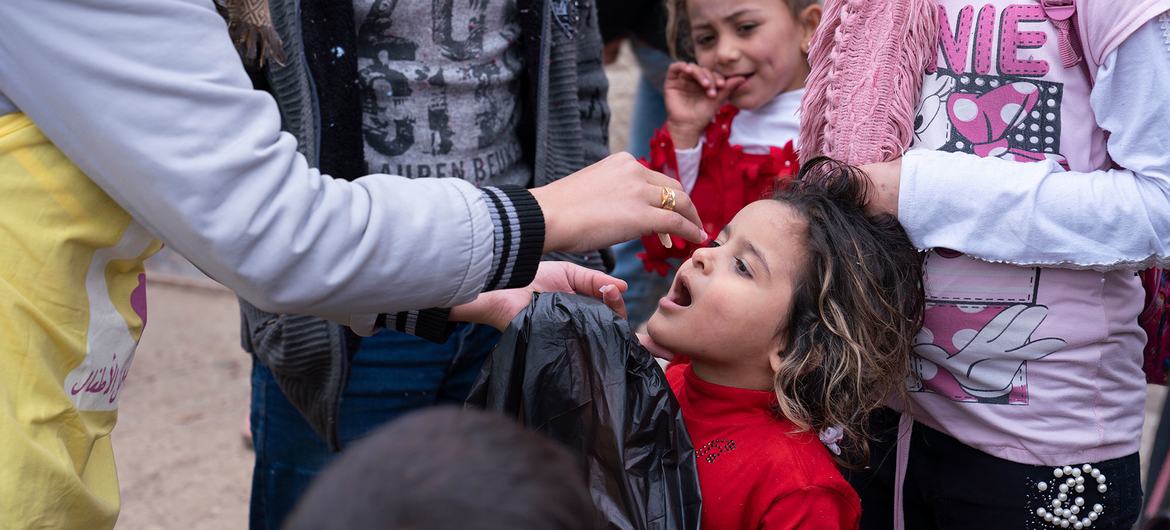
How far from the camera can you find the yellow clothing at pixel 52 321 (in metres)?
1.36

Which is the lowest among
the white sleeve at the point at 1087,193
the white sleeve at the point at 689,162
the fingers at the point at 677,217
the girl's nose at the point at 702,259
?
the white sleeve at the point at 689,162

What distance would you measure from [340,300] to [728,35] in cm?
161

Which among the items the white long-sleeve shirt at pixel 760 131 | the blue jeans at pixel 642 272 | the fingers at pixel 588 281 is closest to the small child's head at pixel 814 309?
the fingers at pixel 588 281

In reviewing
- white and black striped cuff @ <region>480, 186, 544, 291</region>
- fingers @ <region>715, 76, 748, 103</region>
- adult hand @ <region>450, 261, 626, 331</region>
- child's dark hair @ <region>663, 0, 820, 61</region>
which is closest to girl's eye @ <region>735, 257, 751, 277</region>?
adult hand @ <region>450, 261, 626, 331</region>

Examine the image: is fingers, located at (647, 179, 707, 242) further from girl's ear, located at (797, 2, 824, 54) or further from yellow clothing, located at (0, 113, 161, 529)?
girl's ear, located at (797, 2, 824, 54)

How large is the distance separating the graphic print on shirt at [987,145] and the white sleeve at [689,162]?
1.01 meters

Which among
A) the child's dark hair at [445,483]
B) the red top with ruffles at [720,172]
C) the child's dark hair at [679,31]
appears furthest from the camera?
the child's dark hair at [679,31]

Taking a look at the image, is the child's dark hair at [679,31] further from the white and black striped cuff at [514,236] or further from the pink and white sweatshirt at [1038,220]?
the white and black striped cuff at [514,236]

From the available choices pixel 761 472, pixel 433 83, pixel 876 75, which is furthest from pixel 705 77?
pixel 761 472

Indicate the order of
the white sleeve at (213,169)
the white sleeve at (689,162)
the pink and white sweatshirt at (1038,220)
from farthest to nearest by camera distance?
the white sleeve at (689,162)
the pink and white sweatshirt at (1038,220)
the white sleeve at (213,169)

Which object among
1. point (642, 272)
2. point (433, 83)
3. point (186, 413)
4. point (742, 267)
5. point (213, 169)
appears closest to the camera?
point (213, 169)

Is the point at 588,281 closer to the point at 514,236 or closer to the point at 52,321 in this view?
the point at 514,236

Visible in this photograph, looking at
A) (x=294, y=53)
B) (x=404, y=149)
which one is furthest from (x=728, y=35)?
(x=294, y=53)

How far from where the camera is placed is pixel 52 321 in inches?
55.0
